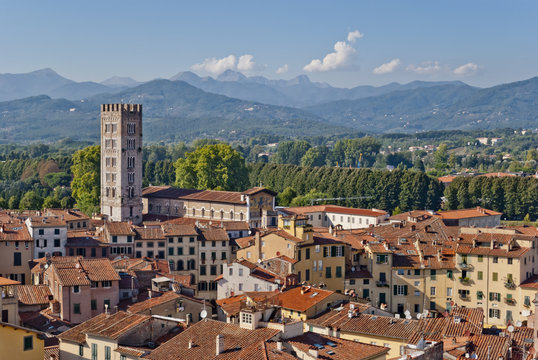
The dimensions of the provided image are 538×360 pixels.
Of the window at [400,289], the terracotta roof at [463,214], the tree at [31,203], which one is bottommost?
the window at [400,289]

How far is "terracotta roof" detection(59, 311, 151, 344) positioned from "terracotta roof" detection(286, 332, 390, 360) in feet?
22.2

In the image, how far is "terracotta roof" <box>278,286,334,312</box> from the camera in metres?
42.5

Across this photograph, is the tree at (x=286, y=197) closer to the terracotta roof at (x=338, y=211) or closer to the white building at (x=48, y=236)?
the terracotta roof at (x=338, y=211)

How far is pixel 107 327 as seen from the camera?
36281 mm

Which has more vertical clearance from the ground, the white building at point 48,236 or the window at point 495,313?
the white building at point 48,236

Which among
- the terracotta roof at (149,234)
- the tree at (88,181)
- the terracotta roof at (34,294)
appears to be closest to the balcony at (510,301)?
the terracotta roof at (149,234)

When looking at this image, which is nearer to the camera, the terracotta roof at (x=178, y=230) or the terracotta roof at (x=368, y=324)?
the terracotta roof at (x=368, y=324)

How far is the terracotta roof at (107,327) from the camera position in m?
35.6

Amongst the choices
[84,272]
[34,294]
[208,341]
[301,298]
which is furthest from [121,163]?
[208,341]

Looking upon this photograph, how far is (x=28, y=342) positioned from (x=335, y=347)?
1187 centimetres

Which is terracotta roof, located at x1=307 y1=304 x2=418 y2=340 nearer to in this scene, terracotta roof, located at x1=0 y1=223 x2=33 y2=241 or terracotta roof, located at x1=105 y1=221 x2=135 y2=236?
terracotta roof, located at x1=0 y1=223 x2=33 y2=241

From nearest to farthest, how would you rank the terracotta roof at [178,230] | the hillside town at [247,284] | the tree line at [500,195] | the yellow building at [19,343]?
1. the yellow building at [19,343]
2. the hillside town at [247,284]
3. the terracotta roof at [178,230]
4. the tree line at [500,195]

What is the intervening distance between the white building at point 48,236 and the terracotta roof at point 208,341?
28.8 m

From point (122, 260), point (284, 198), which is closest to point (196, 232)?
point (122, 260)
